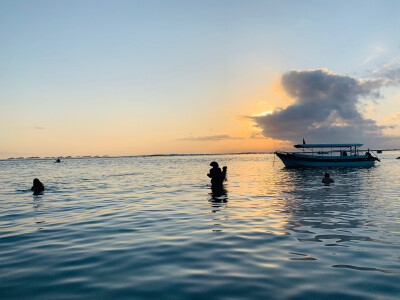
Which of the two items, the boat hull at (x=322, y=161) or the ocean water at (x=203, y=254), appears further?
the boat hull at (x=322, y=161)

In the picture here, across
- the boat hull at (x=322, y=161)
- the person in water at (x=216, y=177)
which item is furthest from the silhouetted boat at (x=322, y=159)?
the person in water at (x=216, y=177)

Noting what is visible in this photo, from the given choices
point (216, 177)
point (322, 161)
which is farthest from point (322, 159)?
point (216, 177)

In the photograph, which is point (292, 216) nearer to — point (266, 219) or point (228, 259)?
point (266, 219)

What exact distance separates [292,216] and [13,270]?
387 inches

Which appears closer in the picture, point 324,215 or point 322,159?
point 324,215

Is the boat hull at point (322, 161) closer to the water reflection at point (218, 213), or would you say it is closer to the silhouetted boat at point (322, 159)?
the silhouetted boat at point (322, 159)

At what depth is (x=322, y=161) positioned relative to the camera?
55.1 metres

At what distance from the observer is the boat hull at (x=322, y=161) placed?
180 ft

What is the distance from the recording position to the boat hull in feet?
180

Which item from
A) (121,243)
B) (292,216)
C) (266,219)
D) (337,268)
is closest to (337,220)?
(292,216)

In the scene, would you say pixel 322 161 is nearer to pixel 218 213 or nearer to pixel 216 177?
pixel 216 177

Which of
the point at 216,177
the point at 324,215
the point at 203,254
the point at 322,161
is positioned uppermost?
the point at 216,177

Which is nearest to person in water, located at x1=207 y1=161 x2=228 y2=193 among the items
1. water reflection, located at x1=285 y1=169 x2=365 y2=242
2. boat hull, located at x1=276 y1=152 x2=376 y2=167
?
water reflection, located at x1=285 y1=169 x2=365 y2=242

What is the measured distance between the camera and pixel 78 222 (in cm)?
1180
